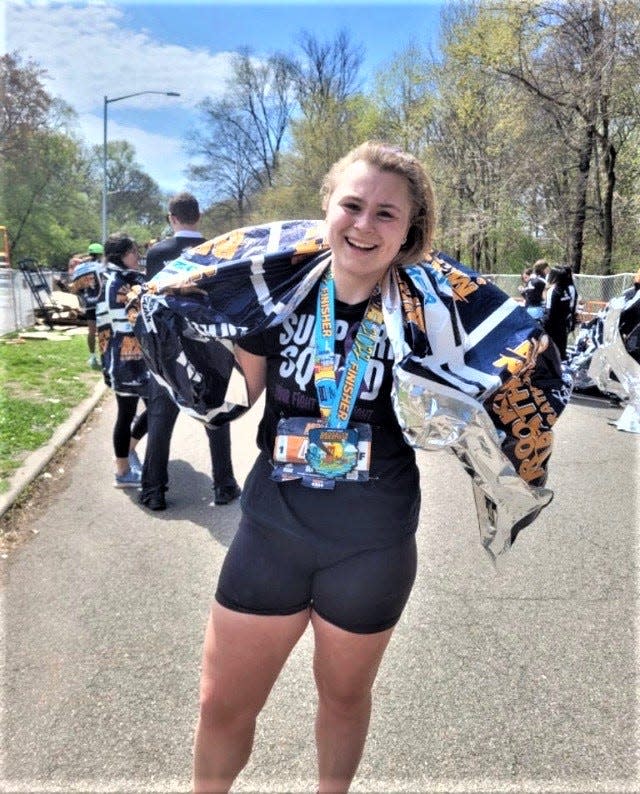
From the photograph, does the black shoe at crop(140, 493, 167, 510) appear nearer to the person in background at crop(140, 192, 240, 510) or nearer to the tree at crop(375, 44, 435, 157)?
the person in background at crop(140, 192, 240, 510)

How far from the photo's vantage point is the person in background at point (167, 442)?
15.1 ft

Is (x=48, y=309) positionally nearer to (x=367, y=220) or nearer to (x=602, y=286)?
(x=602, y=286)

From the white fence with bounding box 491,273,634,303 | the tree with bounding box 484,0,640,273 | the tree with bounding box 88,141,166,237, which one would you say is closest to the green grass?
the white fence with bounding box 491,273,634,303

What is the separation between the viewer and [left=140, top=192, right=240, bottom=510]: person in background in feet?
15.1

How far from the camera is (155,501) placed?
4590mm

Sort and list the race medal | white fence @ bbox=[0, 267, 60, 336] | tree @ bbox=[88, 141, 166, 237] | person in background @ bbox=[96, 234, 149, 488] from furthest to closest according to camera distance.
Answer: tree @ bbox=[88, 141, 166, 237] → white fence @ bbox=[0, 267, 60, 336] → person in background @ bbox=[96, 234, 149, 488] → the race medal

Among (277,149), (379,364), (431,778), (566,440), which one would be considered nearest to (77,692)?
(431,778)

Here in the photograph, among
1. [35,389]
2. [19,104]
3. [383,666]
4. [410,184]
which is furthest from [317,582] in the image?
[19,104]

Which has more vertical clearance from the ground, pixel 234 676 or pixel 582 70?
pixel 582 70

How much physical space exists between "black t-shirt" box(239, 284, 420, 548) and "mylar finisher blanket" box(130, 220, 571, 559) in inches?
2.9

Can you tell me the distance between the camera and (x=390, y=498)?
70.9 inches

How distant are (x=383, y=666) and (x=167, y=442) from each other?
245 cm

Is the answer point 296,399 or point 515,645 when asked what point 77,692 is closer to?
point 296,399

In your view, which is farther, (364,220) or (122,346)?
(122,346)
